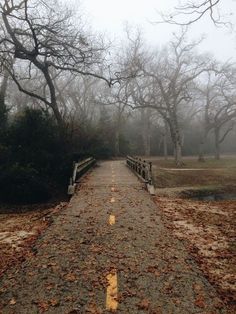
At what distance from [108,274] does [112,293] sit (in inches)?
34.1

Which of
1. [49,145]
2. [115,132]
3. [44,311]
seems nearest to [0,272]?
[44,311]

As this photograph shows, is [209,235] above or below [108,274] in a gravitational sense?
below

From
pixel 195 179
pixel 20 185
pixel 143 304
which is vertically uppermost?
pixel 20 185

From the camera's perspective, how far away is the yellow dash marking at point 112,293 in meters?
6.13

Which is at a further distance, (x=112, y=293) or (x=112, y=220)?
(x=112, y=220)

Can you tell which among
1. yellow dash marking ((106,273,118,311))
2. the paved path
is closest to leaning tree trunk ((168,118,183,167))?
the paved path

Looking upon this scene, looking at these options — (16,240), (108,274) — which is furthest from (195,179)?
(108,274)

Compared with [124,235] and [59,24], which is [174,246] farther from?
[59,24]

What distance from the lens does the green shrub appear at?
2220 centimetres

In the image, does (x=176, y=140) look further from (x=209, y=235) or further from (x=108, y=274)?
(x=108, y=274)

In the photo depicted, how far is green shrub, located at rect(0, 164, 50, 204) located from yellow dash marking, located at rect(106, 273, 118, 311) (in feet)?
51.8

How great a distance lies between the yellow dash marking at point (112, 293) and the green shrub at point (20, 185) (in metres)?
15.8

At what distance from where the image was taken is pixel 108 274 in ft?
24.4

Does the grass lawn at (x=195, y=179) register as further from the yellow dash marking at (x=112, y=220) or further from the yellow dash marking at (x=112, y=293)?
the yellow dash marking at (x=112, y=293)
